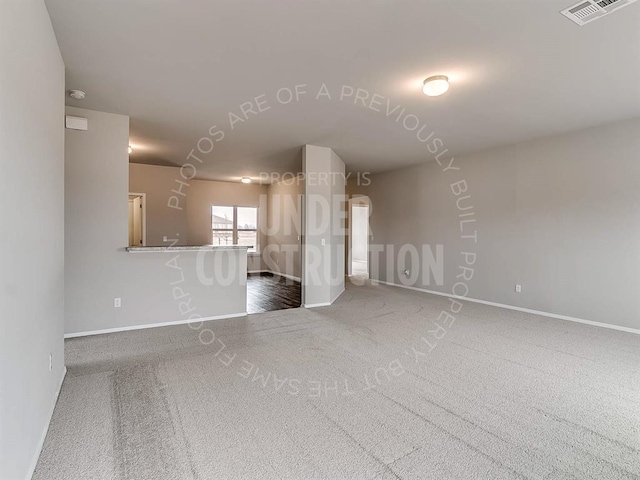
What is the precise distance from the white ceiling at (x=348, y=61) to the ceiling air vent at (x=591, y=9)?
78mm

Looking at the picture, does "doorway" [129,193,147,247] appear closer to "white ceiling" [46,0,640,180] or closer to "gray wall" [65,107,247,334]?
"white ceiling" [46,0,640,180]

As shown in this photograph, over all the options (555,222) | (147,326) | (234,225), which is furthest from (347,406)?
(234,225)

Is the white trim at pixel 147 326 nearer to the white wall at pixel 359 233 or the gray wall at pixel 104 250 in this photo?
the gray wall at pixel 104 250

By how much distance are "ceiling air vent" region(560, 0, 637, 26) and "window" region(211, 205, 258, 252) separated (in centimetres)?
806

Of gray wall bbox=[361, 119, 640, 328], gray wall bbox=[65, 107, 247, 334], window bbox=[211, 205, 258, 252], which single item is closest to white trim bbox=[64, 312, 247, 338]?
gray wall bbox=[65, 107, 247, 334]

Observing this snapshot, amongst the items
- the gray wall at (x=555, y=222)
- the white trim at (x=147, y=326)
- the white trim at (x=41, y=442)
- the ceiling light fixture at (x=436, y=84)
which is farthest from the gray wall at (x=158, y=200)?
the ceiling light fixture at (x=436, y=84)

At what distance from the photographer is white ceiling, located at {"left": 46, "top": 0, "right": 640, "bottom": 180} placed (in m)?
2.22

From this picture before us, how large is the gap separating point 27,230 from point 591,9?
3.63 meters

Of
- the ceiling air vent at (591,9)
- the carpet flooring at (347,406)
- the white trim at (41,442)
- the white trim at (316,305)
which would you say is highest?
the ceiling air vent at (591,9)

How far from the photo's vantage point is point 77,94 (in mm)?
3432

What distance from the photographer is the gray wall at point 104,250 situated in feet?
12.4

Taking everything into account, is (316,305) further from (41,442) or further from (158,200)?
(158,200)

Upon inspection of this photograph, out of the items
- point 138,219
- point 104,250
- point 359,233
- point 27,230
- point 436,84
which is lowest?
point 104,250

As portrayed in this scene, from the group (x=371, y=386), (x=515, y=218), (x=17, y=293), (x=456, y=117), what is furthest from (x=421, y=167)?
(x=17, y=293)
